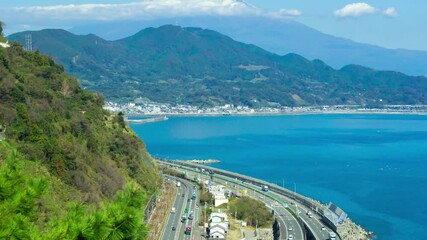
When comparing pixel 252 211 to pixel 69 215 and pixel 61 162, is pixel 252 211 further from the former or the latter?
pixel 69 215

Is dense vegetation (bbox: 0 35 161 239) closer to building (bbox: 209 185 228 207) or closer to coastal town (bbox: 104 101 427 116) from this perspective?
building (bbox: 209 185 228 207)

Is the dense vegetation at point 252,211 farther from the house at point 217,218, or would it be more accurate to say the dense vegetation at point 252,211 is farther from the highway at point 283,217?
the house at point 217,218

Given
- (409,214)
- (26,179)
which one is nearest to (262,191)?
(409,214)

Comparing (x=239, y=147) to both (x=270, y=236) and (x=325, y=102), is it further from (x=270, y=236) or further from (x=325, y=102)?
(x=325, y=102)

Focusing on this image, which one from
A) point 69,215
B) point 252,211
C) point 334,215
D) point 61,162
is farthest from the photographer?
point 334,215

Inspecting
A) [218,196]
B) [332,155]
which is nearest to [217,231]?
[218,196]

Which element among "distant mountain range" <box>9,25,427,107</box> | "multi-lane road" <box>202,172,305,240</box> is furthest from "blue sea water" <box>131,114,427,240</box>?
"distant mountain range" <box>9,25,427,107</box>
